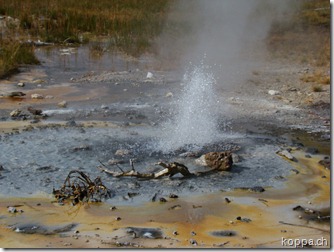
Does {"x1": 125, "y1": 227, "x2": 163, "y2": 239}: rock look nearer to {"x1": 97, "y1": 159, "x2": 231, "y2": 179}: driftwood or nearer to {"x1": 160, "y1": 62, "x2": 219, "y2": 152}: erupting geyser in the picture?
{"x1": 97, "y1": 159, "x2": 231, "y2": 179}: driftwood

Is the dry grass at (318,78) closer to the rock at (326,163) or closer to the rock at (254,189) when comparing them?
the rock at (326,163)

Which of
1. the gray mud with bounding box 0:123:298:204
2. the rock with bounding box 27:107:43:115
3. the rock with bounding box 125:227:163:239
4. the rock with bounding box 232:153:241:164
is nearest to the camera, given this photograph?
the rock with bounding box 125:227:163:239

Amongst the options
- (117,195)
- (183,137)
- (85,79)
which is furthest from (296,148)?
(85,79)

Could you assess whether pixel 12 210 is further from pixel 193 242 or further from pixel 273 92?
pixel 273 92

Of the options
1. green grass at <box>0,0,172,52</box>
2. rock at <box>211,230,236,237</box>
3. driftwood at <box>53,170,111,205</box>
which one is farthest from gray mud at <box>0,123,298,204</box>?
green grass at <box>0,0,172,52</box>

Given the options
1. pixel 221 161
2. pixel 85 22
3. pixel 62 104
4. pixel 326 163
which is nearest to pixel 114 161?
pixel 221 161

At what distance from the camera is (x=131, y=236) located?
3.48 m

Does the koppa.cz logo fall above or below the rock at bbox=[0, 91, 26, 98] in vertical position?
above

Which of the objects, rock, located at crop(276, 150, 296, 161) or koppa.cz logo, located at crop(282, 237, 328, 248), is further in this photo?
rock, located at crop(276, 150, 296, 161)

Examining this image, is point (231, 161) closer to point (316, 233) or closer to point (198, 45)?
point (316, 233)

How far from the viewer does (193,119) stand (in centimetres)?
642

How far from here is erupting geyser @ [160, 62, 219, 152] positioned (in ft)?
18.4

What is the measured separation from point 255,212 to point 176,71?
671 cm

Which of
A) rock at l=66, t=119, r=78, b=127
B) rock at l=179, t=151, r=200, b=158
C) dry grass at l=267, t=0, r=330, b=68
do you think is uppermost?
rock at l=179, t=151, r=200, b=158
